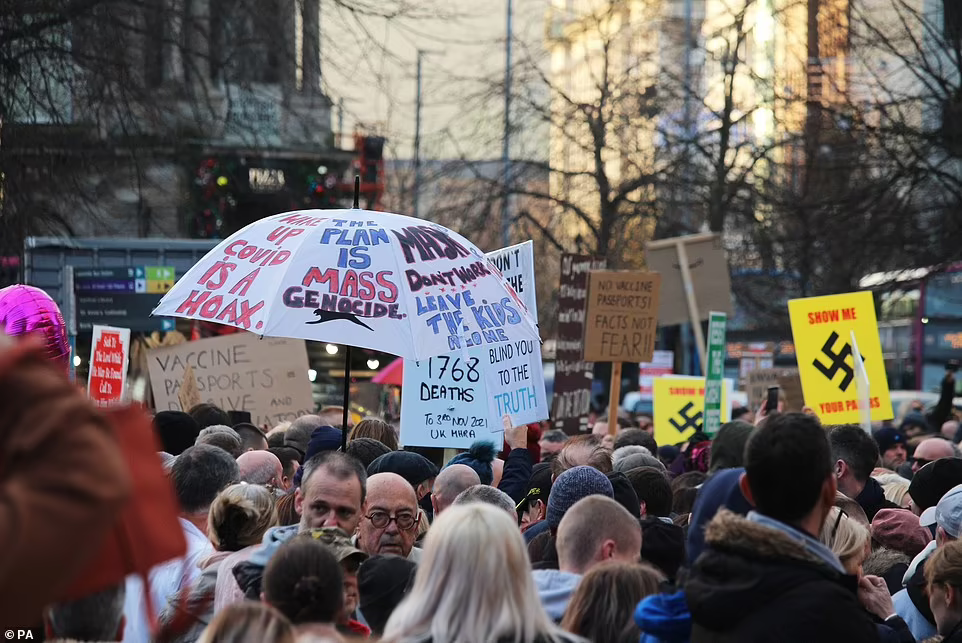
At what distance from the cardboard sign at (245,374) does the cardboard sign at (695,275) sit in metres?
Result: 3.90

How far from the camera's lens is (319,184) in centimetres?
2441

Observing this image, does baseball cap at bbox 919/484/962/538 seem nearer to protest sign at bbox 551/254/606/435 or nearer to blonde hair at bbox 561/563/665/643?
blonde hair at bbox 561/563/665/643

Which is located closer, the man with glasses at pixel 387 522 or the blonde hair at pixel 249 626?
the blonde hair at pixel 249 626

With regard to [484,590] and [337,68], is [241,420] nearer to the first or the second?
[337,68]

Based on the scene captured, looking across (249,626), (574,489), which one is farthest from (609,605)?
(574,489)

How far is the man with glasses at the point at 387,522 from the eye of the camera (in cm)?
546

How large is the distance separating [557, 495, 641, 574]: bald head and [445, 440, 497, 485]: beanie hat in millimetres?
3143

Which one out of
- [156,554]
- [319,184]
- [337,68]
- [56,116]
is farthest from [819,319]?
[319,184]

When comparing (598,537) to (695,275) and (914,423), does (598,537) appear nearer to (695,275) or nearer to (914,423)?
(695,275)

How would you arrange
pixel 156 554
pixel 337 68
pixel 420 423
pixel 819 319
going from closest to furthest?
pixel 156 554 → pixel 420 423 → pixel 819 319 → pixel 337 68

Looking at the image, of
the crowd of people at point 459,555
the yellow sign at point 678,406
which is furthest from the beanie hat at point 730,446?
the yellow sign at point 678,406

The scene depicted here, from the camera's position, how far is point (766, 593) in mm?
3111

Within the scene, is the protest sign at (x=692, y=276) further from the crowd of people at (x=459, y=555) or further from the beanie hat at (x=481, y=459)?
the crowd of people at (x=459, y=555)

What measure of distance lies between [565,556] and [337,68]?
10.6 m
